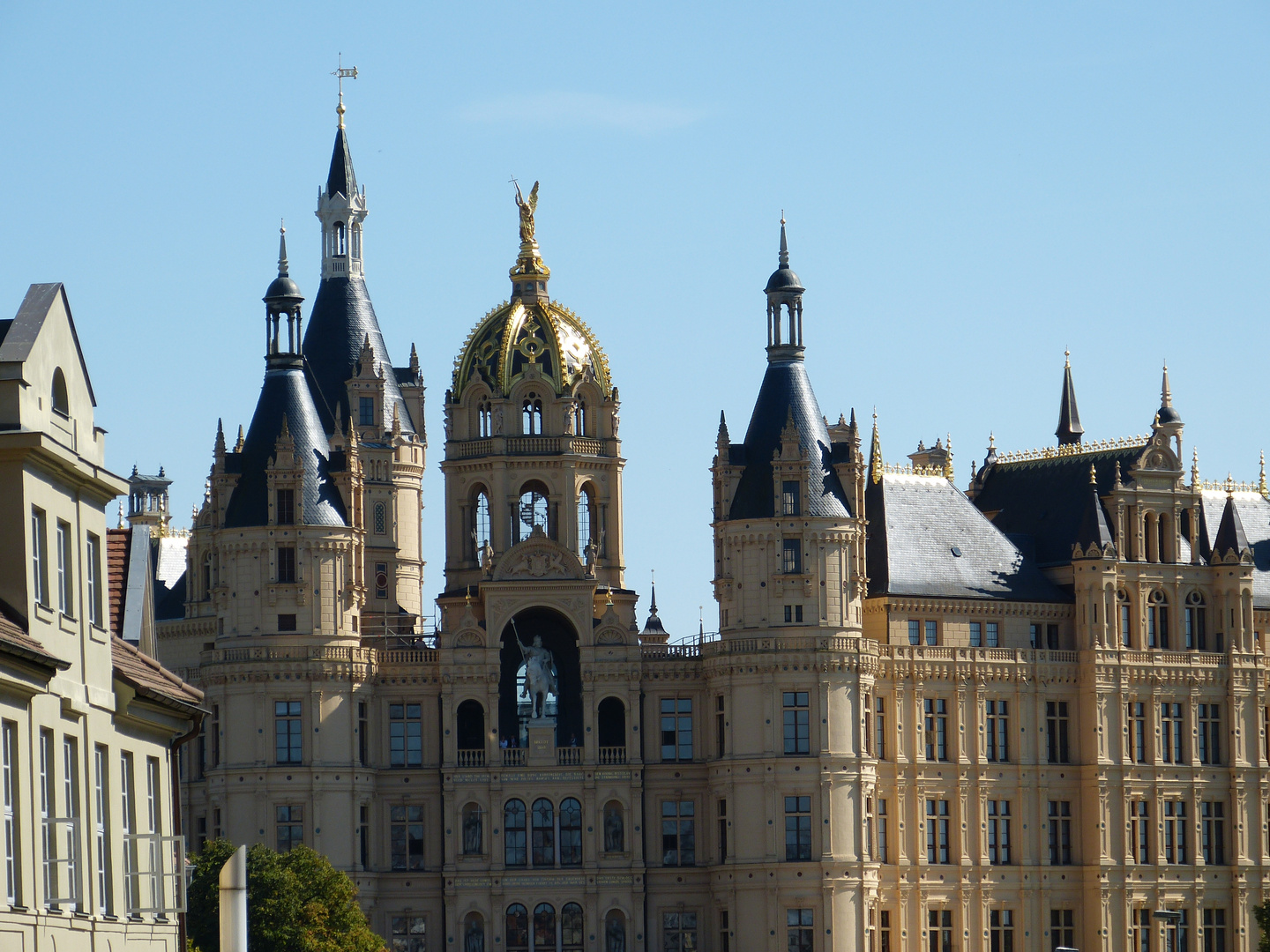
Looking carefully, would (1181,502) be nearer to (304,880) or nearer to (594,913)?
(594,913)

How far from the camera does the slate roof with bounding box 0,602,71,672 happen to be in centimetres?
3728

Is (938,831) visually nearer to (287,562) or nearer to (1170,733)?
(1170,733)

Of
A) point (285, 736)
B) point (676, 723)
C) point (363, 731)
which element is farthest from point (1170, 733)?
point (285, 736)

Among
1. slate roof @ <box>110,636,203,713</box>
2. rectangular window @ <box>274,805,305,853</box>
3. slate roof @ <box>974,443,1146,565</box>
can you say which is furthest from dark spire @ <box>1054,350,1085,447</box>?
slate roof @ <box>110,636,203,713</box>

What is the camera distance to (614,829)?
365ft

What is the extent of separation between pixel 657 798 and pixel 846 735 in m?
8.04

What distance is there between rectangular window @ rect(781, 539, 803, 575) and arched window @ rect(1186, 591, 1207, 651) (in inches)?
768

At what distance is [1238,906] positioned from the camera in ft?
387

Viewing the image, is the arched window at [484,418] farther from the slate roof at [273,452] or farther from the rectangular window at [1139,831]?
the rectangular window at [1139,831]

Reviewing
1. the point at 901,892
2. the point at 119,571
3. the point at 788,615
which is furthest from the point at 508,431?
the point at 119,571

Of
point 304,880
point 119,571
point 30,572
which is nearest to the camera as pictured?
point 30,572

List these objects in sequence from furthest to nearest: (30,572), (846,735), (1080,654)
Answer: (1080,654) < (846,735) < (30,572)

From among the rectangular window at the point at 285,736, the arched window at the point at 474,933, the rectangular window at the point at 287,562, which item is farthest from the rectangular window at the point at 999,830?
the rectangular window at the point at 287,562

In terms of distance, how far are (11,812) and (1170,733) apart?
85897 millimetres
